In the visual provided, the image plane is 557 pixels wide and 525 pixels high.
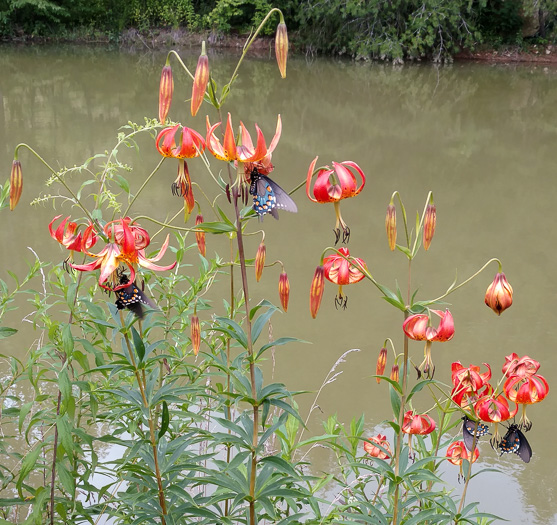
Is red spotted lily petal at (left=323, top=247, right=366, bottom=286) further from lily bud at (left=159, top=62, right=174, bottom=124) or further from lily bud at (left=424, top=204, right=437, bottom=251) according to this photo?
lily bud at (left=159, top=62, right=174, bottom=124)

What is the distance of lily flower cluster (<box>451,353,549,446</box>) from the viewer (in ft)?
4.05

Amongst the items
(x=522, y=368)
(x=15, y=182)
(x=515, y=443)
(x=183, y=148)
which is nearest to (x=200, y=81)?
(x=183, y=148)

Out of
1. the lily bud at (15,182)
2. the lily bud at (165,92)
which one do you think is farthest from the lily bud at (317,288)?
the lily bud at (15,182)

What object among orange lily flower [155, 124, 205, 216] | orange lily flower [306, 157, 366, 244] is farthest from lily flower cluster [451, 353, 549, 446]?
orange lily flower [155, 124, 205, 216]

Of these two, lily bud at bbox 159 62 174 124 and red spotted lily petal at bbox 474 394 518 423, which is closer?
lily bud at bbox 159 62 174 124

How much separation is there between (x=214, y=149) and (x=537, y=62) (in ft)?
46.9

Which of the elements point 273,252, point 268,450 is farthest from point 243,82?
point 268,450

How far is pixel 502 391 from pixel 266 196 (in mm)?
605

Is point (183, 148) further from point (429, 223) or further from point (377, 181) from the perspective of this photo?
point (377, 181)

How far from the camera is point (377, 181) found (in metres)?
6.13

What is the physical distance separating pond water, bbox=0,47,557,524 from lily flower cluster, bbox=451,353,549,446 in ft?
0.89

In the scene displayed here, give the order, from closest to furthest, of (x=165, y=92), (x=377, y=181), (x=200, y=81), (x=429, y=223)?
(x=200, y=81), (x=165, y=92), (x=429, y=223), (x=377, y=181)

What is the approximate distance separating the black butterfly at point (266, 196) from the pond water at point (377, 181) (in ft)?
1.12

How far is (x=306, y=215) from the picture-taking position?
496cm
